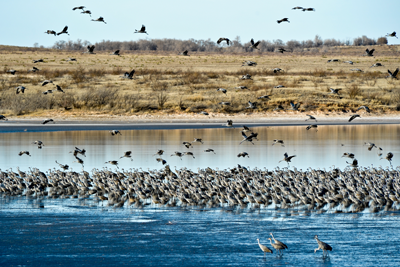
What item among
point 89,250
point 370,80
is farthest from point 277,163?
point 370,80

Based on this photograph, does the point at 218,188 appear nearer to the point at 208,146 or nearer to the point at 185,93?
the point at 208,146

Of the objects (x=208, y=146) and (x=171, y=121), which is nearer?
(x=208, y=146)

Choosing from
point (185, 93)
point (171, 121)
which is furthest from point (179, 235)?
point (185, 93)

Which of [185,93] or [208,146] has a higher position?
[185,93]

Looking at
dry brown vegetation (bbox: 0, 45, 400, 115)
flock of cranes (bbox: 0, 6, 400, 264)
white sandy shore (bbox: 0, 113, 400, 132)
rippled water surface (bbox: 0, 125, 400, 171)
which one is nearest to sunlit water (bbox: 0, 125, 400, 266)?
flock of cranes (bbox: 0, 6, 400, 264)

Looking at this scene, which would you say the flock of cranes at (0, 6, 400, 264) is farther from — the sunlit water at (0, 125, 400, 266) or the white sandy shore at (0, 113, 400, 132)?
the white sandy shore at (0, 113, 400, 132)

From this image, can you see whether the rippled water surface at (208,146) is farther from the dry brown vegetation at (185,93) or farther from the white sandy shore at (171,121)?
the dry brown vegetation at (185,93)

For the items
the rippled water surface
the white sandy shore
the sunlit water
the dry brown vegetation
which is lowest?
the sunlit water

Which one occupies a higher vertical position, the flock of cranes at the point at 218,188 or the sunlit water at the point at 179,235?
the flock of cranes at the point at 218,188

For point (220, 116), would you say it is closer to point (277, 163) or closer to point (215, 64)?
point (277, 163)

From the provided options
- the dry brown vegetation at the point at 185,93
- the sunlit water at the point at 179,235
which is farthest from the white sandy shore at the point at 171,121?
the sunlit water at the point at 179,235

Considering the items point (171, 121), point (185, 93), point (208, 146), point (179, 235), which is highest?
point (185, 93)

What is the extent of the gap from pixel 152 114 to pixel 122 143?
1550 centimetres

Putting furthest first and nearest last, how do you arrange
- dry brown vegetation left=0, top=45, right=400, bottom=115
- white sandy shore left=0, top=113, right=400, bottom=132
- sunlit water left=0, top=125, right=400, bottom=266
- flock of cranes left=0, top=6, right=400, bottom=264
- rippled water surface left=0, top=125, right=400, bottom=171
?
dry brown vegetation left=0, top=45, right=400, bottom=115, white sandy shore left=0, top=113, right=400, bottom=132, rippled water surface left=0, top=125, right=400, bottom=171, flock of cranes left=0, top=6, right=400, bottom=264, sunlit water left=0, top=125, right=400, bottom=266
